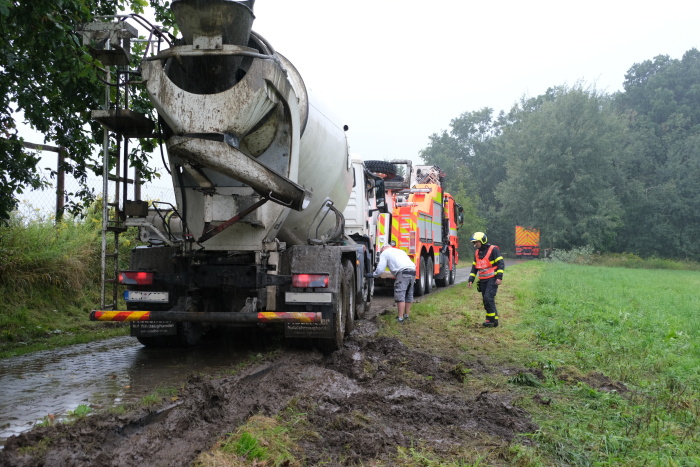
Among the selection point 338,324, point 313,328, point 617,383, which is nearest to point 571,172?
point 338,324

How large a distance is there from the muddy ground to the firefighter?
12.9ft

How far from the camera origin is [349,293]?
8.67 metres

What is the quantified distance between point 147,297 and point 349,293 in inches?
108

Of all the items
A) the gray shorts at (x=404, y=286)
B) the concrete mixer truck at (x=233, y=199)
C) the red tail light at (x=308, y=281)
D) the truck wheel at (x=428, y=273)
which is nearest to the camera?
the concrete mixer truck at (x=233, y=199)

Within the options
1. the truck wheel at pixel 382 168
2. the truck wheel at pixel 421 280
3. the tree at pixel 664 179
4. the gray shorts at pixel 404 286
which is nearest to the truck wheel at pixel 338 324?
the gray shorts at pixel 404 286

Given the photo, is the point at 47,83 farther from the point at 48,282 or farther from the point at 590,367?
the point at 590,367

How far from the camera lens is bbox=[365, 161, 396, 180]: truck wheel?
49.4 feet

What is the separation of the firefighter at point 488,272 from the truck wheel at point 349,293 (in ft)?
9.33

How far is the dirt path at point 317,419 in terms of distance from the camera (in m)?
3.91

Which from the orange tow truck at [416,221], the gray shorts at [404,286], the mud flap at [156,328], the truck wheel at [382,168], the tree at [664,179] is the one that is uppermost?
the tree at [664,179]

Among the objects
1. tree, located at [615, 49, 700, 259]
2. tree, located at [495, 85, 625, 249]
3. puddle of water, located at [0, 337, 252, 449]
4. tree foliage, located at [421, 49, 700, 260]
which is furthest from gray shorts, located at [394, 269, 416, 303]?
tree, located at [615, 49, 700, 259]

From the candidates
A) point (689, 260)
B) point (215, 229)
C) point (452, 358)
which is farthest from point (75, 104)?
point (689, 260)

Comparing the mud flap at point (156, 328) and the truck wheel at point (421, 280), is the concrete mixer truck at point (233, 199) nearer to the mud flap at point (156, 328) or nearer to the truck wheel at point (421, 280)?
the mud flap at point (156, 328)

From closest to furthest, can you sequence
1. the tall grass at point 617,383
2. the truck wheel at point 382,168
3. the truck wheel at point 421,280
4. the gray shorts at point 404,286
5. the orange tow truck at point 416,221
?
the tall grass at point 617,383 → the gray shorts at point 404,286 → the truck wheel at point 382,168 → the orange tow truck at point 416,221 → the truck wheel at point 421,280
